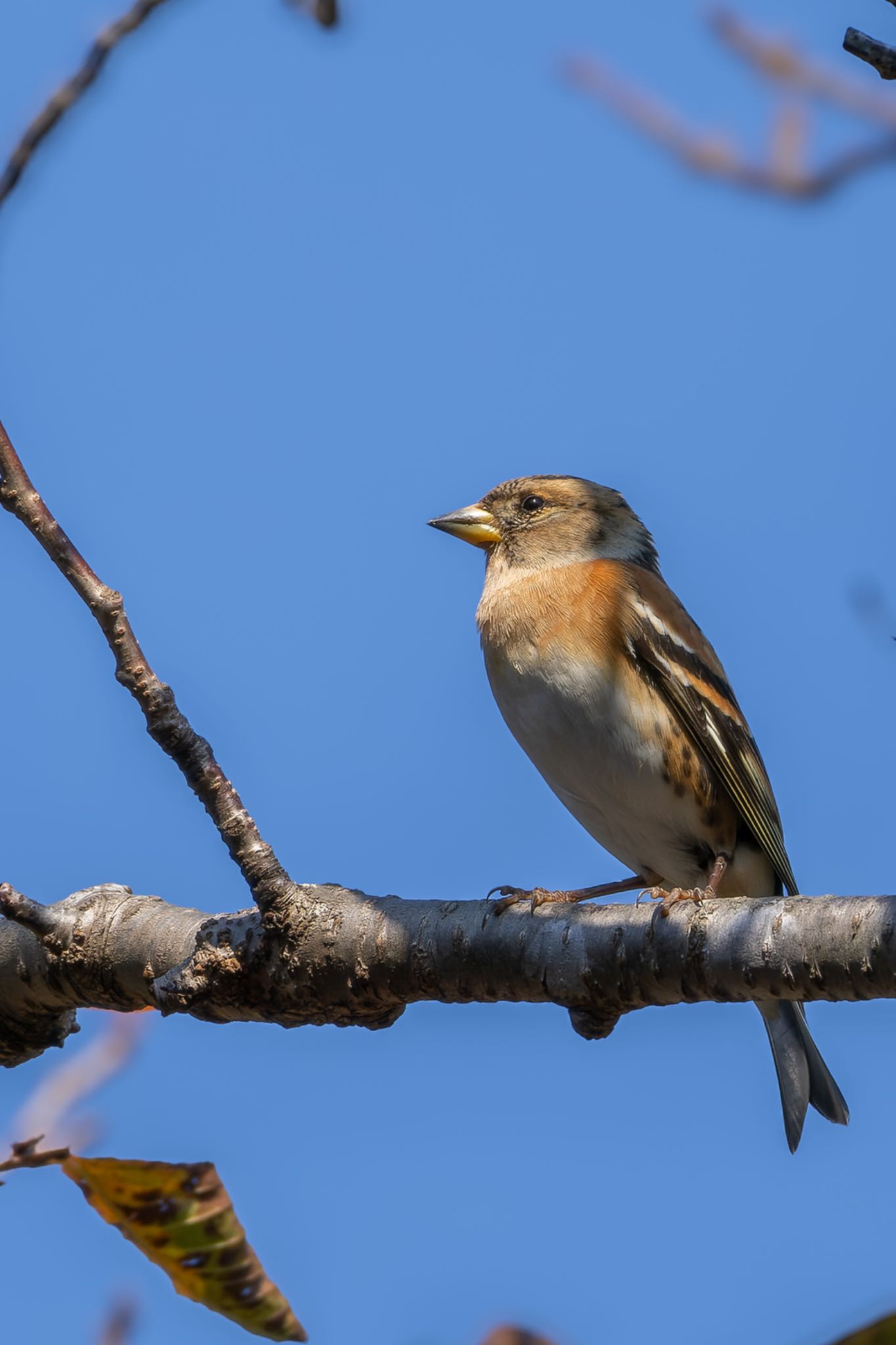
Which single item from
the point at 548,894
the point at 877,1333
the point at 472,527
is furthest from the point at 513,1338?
the point at 472,527

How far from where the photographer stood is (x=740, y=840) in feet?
19.3

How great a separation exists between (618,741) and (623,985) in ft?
6.77

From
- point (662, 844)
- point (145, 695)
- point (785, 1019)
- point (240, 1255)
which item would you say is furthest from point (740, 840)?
point (240, 1255)

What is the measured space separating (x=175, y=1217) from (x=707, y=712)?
3.78 metres

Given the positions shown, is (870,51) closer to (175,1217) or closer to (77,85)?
(77,85)

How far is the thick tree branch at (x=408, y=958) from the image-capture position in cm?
322

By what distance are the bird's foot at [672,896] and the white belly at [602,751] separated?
0.24m

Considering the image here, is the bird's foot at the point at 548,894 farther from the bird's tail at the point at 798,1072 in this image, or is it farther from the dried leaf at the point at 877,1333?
the dried leaf at the point at 877,1333

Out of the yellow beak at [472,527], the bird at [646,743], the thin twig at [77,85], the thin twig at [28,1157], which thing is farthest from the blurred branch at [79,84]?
the yellow beak at [472,527]

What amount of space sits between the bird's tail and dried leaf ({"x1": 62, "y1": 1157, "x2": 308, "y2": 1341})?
3.24 m

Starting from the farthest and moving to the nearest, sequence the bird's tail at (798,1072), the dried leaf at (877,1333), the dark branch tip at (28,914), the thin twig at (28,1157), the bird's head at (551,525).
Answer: the bird's head at (551,525) → the bird's tail at (798,1072) → the dark branch tip at (28,914) → the thin twig at (28,1157) → the dried leaf at (877,1333)

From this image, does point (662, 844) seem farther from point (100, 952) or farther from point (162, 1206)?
point (162, 1206)

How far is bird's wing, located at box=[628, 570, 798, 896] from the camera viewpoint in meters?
5.68

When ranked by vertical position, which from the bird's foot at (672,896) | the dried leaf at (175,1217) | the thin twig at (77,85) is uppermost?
the thin twig at (77,85)
